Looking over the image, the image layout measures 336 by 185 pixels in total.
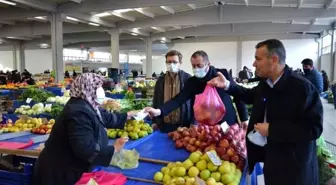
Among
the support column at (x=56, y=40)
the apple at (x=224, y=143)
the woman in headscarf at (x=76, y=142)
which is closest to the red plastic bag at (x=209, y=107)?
the apple at (x=224, y=143)

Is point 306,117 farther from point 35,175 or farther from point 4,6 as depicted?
point 4,6

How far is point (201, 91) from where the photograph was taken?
2842 millimetres

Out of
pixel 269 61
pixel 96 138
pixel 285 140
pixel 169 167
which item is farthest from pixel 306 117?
pixel 96 138

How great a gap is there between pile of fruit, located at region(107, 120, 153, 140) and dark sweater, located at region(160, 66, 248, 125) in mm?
272

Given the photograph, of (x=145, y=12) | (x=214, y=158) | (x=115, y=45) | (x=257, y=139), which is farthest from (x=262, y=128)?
(x=115, y=45)

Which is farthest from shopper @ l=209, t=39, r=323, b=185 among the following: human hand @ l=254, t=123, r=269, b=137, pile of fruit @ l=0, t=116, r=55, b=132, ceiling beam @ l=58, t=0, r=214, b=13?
ceiling beam @ l=58, t=0, r=214, b=13

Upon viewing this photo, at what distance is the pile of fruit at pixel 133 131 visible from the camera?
2.80 metres

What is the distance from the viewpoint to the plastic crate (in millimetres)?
2188

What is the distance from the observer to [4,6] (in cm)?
→ 1073

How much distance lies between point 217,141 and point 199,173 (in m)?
0.47

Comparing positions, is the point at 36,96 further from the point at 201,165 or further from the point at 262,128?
A: the point at 262,128

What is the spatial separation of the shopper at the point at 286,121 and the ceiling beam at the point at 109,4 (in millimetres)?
7476

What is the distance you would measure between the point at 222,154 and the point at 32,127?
107 inches

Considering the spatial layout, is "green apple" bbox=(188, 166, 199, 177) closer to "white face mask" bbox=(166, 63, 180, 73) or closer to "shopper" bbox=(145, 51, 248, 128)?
"shopper" bbox=(145, 51, 248, 128)
